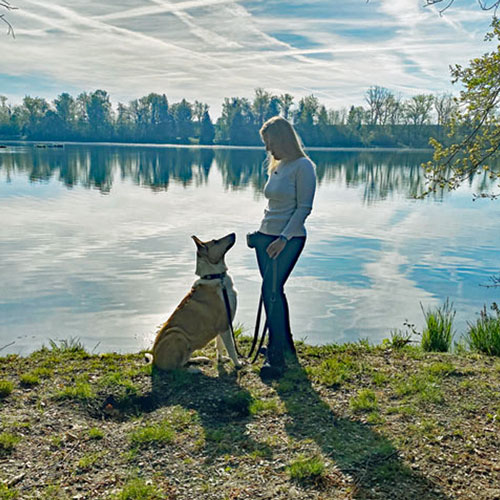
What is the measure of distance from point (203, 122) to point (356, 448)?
132 meters

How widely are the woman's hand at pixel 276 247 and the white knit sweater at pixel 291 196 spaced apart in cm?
8

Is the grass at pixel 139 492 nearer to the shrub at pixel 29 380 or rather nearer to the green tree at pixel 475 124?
the shrub at pixel 29 380

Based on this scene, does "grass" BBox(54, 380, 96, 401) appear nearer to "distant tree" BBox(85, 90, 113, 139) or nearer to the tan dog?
the tan dog

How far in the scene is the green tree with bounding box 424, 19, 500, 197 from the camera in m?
5.67

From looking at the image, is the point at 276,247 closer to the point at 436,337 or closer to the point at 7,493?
the point at 7,493

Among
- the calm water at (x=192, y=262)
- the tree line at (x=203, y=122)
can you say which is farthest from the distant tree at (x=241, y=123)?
the calm water at (x=192, y=262)

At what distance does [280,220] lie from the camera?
17.1 ft

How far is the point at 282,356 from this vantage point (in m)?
5.49

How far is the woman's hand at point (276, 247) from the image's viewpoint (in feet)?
16.6

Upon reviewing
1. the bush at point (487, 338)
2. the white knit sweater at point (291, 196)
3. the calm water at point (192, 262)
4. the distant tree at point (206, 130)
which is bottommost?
the calm water at point (192, 262)

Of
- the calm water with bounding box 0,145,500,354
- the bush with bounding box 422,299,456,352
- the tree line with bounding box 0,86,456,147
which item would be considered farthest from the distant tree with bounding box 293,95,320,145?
the bush with bounding box 422,299,456,352

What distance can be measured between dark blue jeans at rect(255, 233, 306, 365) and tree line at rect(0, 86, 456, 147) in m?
108

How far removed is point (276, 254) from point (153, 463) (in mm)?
2326

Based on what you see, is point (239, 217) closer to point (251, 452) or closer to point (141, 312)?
point (141, 312)
